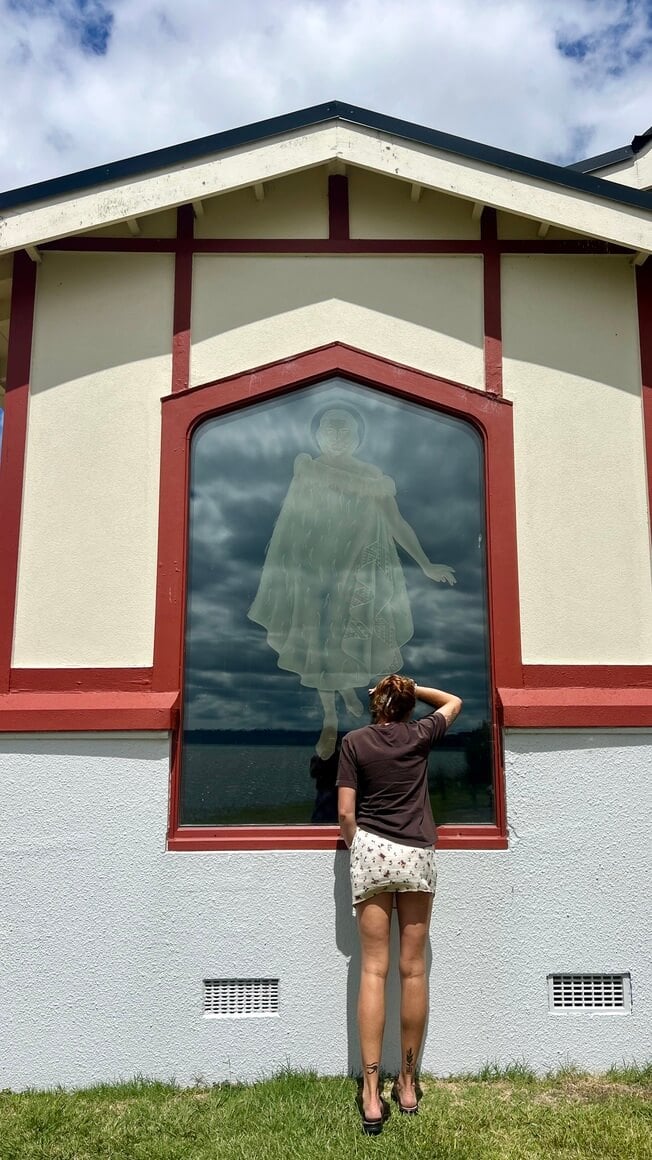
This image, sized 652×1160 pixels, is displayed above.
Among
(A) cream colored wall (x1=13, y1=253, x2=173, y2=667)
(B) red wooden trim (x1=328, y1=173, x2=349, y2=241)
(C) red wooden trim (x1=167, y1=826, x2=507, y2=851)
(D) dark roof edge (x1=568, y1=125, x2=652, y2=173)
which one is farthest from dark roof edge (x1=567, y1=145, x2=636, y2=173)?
(C) red wooden trim (x1=167, y1=826, x2=507, y2=851)

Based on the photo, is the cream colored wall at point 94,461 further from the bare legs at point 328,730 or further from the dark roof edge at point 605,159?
the dark roof edge at point 605,159

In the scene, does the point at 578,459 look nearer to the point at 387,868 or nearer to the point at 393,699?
the point at 393,699

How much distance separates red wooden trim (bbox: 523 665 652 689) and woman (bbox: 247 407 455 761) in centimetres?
68

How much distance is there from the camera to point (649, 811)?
4.53 meters

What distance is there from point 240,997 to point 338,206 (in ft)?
14.0

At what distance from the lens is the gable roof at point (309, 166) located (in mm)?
4773

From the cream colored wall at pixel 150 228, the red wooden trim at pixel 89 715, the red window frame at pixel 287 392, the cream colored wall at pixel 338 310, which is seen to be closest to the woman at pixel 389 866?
the red window frame at pixel 287 392

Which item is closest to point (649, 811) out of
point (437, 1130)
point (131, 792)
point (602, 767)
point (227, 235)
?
point (602, 767)

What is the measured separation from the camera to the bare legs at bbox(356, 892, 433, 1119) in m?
3.95

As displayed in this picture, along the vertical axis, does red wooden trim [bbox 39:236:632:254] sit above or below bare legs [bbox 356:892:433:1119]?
above

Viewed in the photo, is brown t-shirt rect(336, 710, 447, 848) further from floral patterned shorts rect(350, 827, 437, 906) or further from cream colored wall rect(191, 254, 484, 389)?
cream colored wall rect(191, 254, 484, 389)

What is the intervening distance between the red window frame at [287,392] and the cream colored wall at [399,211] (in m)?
0.77

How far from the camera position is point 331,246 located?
5074 millimetres

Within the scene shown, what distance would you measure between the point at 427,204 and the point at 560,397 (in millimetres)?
1351
